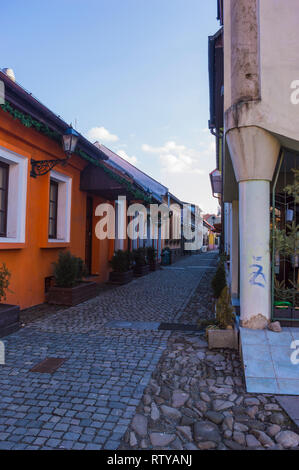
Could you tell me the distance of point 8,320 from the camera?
4.88m

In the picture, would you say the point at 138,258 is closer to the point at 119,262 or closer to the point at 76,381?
the point at 119,262

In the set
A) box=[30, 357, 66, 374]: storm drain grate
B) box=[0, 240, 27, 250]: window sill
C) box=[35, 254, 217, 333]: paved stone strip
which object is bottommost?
box=[30, 357, 66, 374]: storm drain grate

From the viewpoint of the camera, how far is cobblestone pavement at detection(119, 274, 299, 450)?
7.86ft

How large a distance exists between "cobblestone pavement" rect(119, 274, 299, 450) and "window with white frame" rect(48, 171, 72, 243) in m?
5.02

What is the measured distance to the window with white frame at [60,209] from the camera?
8039mm

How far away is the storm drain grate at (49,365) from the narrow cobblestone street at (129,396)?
0.08 meters

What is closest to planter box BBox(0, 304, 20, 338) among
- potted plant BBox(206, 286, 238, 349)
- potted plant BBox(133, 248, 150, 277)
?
potted plant BBox(206, 286, 238, 349)

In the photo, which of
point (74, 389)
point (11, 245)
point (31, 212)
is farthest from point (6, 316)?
point (31, 212)

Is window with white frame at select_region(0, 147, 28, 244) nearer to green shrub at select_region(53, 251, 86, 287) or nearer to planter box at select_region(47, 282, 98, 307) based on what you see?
green shrub at select_region(53, 251, 86, 287)

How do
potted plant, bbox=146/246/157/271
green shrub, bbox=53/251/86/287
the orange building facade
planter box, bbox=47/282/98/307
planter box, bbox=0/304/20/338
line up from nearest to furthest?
planter box, bbox=0/304/20/338 < the orange building facade < planter box, bbox=47/282/98/307 < green shrub, bbox=53/251/86/287 < potted plant, bbox=146/246/157/271

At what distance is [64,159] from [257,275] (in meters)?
4.50

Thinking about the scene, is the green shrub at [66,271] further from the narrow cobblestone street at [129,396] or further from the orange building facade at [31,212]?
the narrow cobblestone street at [129,396]

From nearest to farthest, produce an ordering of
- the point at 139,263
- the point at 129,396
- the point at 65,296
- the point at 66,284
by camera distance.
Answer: the point at 129,396 < the point at 65,296 < the point at 66,284 < the point at 139,263

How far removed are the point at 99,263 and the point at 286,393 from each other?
8346 mm
